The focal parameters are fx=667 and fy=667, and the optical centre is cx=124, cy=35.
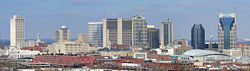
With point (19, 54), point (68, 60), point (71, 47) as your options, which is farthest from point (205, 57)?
point (19, 54)

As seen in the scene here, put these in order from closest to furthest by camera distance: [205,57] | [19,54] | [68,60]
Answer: [68,60] → [205,57] → [19,54]

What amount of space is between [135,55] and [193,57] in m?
16.7

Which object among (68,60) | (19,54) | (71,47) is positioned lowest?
(68,60)

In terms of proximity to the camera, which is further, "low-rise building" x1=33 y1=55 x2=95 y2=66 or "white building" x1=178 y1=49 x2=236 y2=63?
"white building" x1=178 y1=49 x2=236 y2=63

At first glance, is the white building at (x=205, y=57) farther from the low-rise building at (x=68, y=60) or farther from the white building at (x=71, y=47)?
the white building at (x=71, y=47)

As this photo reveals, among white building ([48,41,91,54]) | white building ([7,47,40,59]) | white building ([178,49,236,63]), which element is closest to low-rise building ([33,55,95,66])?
white building ([7,47,40,59])

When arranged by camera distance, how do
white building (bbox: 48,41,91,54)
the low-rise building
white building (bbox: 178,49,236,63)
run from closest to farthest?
the low-rise building, white building (bbox: 178,49,236,63), white building (bbox: 48,41,91,54)

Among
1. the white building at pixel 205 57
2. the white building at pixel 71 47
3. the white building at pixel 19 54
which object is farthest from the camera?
the white building at pixel 71 47

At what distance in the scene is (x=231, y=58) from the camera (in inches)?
5664

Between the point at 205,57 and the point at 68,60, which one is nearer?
the point at 68,60

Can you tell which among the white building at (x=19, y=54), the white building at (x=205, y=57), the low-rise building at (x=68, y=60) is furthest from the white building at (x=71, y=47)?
the low-rise building at (x=68, y=60)

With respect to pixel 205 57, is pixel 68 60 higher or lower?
higher

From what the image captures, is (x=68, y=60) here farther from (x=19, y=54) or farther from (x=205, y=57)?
(x=205, y=57)

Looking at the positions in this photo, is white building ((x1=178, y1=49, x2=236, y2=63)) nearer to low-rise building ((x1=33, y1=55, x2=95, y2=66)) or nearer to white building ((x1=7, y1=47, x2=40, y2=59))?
low-rise building ((x1=33, y1=55, x2=95, y2=66))
